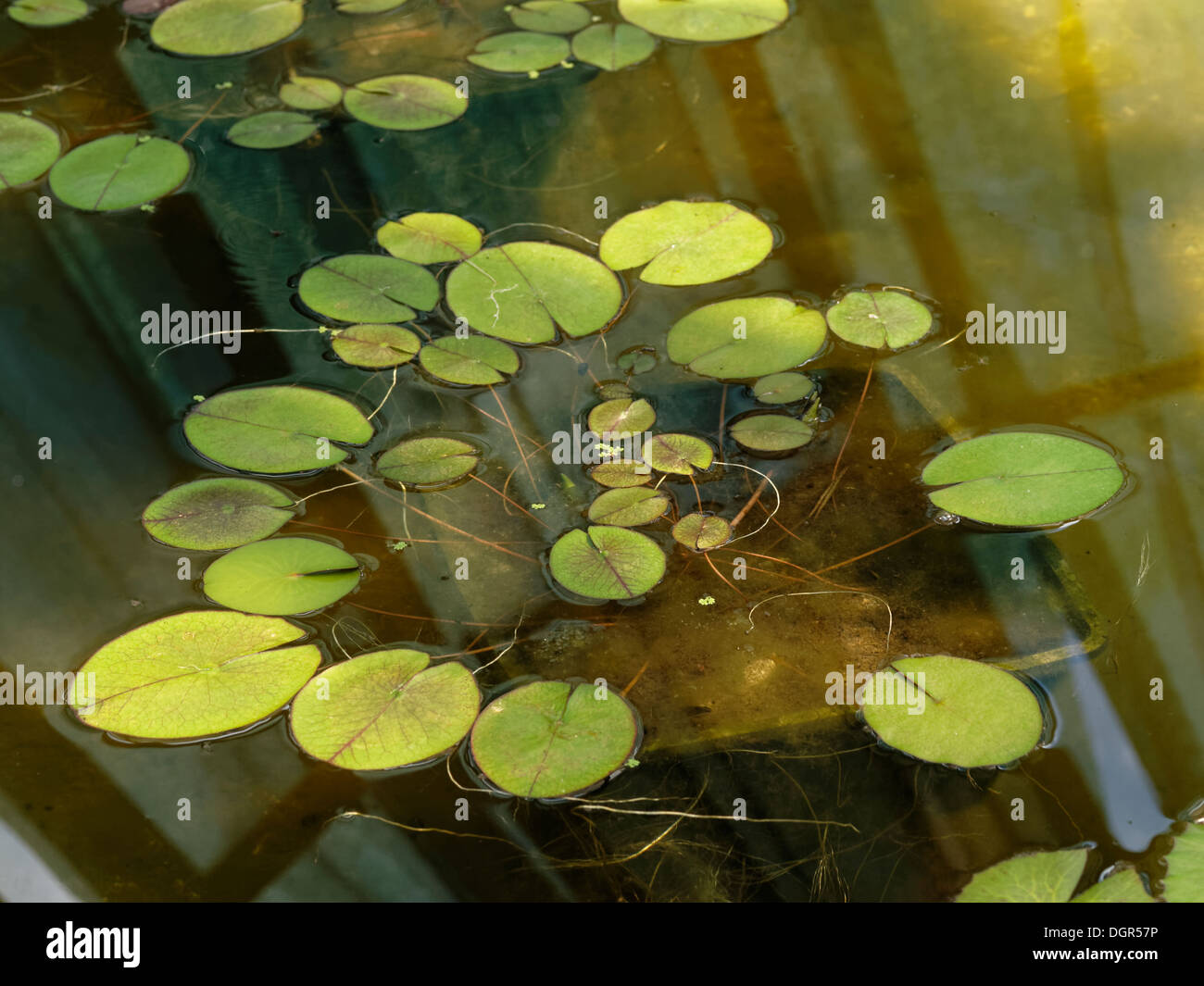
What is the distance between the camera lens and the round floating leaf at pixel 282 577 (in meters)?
2.10

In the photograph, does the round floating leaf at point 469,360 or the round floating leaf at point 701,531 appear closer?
the round floating leaf at point 701,531

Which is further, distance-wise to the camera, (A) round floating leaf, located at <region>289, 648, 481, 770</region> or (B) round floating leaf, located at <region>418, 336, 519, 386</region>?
(B) round floating leaf, located at <region>418, 336, 519, 386</region>

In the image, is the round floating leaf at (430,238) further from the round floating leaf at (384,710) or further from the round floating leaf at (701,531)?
the round floating leaf at (384,710)

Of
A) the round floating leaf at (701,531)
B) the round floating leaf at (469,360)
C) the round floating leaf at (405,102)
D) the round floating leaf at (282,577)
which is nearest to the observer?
the round floating leaf at (282,577)

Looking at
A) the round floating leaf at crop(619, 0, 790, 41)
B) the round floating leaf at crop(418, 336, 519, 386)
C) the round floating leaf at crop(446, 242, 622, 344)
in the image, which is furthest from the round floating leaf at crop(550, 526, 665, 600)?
the round floating leaf at crop(619, 0, 790, 41)

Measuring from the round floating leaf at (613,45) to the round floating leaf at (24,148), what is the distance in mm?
1919

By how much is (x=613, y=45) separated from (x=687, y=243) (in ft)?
4.15

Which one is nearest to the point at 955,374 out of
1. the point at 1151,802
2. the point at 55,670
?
the point at 1151,802

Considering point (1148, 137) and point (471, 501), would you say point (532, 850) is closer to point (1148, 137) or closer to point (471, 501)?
point (471, 501)

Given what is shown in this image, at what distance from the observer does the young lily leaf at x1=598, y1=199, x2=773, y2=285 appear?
285 centimetres

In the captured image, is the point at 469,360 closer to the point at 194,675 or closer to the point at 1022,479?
the point at 194,675

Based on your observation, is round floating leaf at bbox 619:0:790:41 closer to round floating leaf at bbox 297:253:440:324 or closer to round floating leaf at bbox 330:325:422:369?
round floating leaf at bbox 297:253:440:324

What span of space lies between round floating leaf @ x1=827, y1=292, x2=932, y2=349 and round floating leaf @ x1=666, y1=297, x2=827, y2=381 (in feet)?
0.22

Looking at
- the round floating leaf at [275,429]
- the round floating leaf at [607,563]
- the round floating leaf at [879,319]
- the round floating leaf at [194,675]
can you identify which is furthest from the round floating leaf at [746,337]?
the round floating leaf at [194,675]
